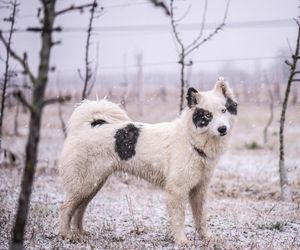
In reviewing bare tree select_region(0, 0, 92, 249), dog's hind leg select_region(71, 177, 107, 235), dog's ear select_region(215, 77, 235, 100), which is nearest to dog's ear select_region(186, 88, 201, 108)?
dog's ear select_region(215, 77, 235, 100)

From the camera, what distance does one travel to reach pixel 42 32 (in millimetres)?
3928

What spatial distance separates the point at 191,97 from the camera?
6453 millimetres

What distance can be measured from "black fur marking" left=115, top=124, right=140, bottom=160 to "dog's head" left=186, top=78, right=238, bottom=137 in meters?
0.93

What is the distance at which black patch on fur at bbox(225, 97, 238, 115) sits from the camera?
253 inches

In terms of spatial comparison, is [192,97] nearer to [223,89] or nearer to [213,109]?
[213,109]

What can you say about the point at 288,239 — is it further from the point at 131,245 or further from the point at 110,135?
the point at 110,135

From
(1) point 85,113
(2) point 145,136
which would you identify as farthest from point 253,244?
(1) point 85,113

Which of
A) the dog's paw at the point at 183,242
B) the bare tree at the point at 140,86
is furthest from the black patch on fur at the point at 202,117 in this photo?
the bare tree at the point at 140,86

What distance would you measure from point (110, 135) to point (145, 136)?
521 mm

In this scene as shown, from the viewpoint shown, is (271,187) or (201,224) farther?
(271,187)

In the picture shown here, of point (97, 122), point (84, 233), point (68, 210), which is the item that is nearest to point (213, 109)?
point (97, 122)

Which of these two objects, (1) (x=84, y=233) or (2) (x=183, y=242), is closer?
(2) (x=183, y=242)

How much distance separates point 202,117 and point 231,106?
462mm

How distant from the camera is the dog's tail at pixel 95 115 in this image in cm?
708
